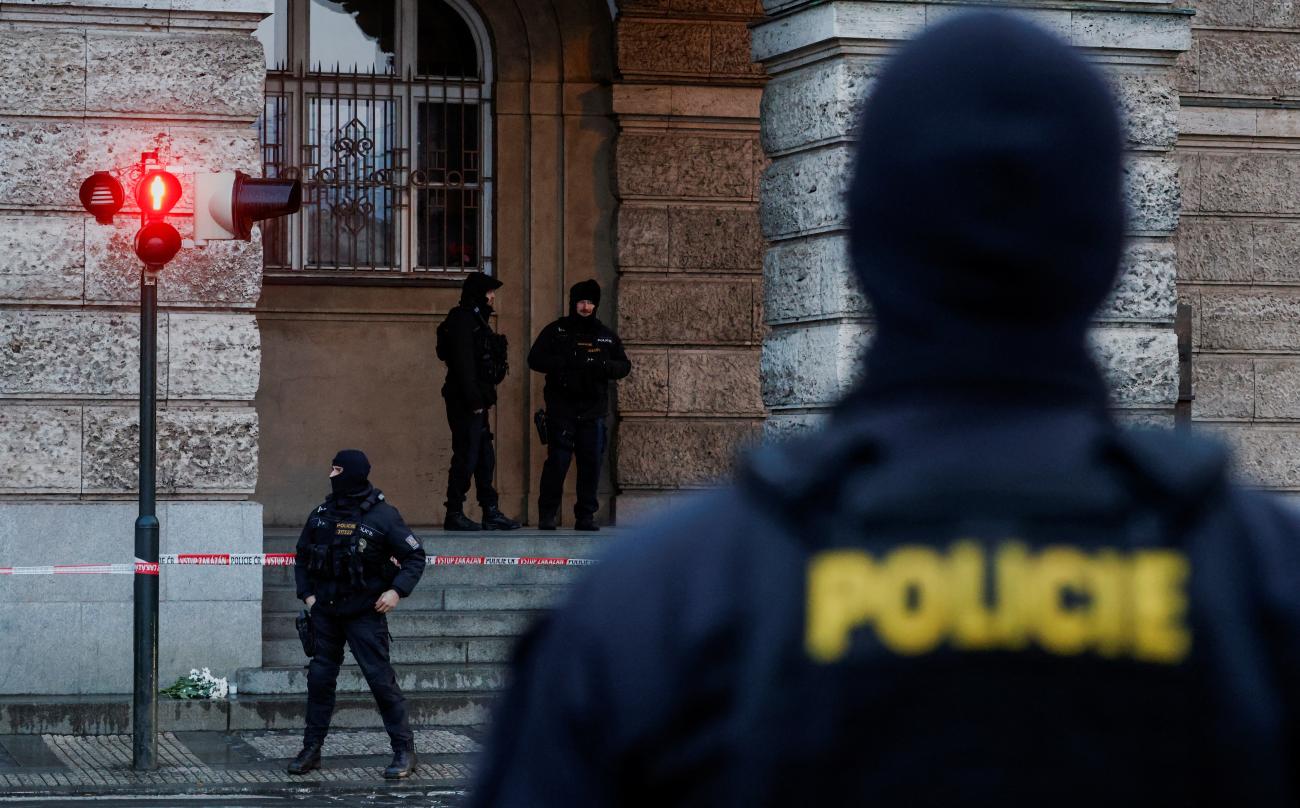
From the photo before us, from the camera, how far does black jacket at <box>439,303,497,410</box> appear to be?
14406mm

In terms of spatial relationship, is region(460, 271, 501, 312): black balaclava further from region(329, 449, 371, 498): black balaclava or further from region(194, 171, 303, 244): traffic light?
region(329, 449, 371, 498): black balaclava

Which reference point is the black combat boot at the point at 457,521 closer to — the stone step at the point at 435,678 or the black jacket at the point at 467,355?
the black jacket at the point at 467,355

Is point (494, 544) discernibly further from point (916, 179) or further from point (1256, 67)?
point (916, 179)

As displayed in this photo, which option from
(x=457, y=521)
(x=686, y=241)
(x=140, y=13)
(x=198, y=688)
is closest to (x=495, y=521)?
(x=457, y=521)

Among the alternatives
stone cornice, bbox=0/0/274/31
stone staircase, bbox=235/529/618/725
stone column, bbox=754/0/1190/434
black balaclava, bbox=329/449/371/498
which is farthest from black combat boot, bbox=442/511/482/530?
black balaclava, bbox=329/449/371/498

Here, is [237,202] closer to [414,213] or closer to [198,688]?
[198,688]

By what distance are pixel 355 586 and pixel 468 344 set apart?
4.33 metres

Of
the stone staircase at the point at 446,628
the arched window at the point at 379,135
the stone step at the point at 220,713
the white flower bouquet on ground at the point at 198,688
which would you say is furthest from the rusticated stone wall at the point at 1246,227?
the white flower bouquet on ground at the point at 198,688

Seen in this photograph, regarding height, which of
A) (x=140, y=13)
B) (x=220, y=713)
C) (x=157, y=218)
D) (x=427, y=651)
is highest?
(x=140, y=13)

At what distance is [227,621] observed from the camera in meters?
11.9

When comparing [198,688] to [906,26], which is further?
[198,688]

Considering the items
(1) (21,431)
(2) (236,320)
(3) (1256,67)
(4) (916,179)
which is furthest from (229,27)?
(4) (916,179)

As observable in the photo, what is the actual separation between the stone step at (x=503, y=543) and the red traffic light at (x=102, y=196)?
3147 millimetres

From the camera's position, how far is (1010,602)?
155cm
